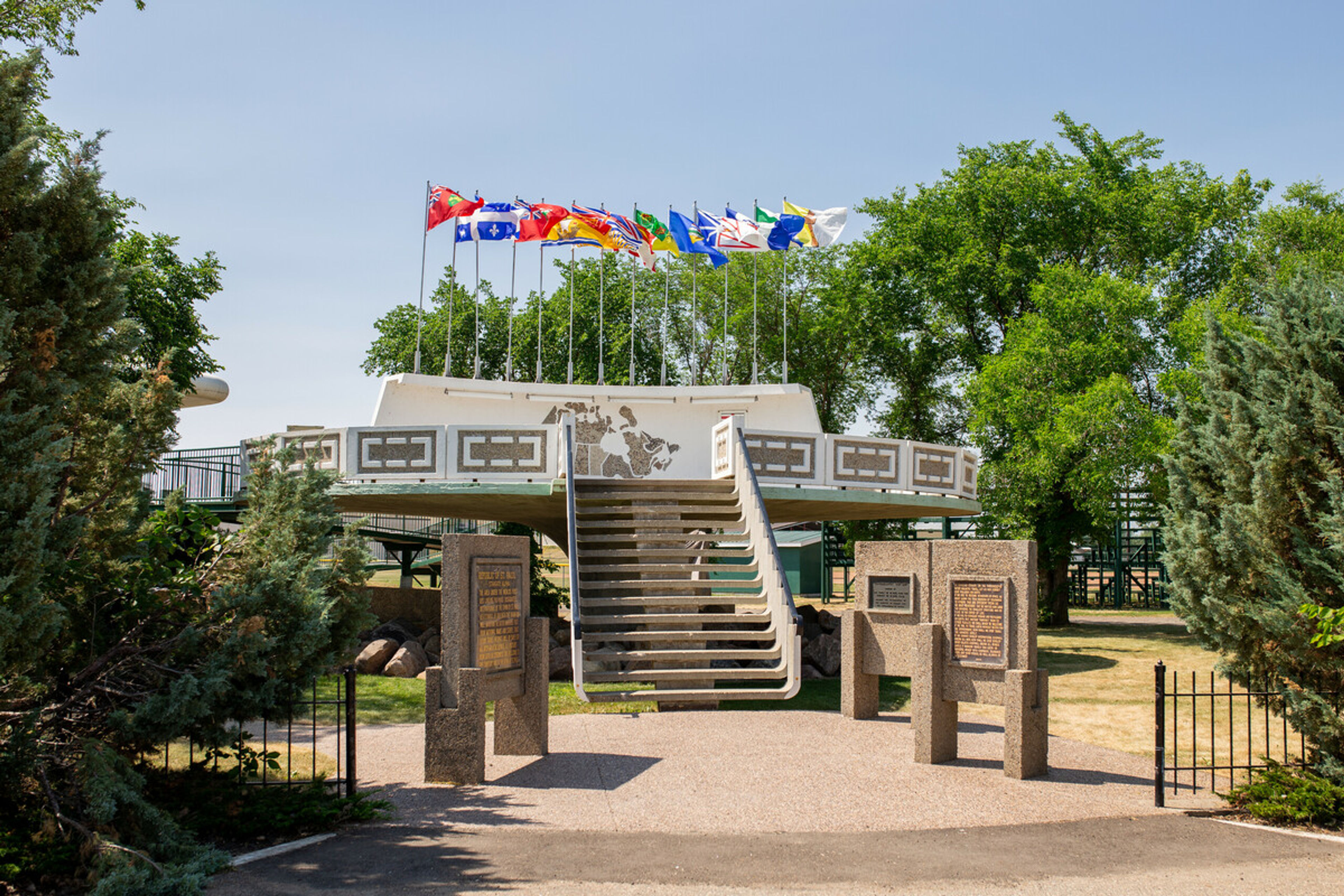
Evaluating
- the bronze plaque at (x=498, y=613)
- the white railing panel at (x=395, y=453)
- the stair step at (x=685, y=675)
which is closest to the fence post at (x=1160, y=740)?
the stair step at (x=685, y=675)

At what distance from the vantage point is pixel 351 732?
902 centimetres

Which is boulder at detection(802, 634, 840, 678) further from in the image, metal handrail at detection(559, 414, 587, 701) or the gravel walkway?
the gravel walkway

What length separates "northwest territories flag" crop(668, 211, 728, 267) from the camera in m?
26.7

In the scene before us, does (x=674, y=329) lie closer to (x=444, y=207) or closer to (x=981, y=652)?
(x=444, y=207)

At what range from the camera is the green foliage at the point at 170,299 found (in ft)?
64.8

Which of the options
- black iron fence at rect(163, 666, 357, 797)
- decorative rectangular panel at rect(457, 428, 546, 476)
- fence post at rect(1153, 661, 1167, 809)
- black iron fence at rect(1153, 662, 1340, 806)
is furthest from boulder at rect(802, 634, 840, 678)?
fence post at rect(1153, 661, 1167, 809)

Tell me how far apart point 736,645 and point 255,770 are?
38.9ft

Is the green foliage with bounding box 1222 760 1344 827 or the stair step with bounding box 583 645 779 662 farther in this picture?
the stair step with bounding box 583 645 779 662

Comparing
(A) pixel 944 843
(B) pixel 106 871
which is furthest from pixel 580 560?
(B) pixel 106 871

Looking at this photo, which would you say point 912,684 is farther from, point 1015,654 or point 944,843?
point 944,843

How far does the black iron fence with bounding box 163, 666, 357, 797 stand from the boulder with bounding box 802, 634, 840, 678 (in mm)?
8144

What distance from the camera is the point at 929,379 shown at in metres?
36.3

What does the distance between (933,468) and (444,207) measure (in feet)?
43.4

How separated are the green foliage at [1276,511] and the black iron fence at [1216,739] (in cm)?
36
